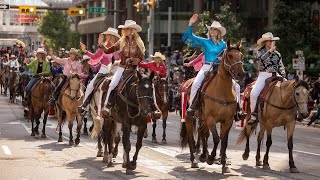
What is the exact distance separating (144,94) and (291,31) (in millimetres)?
30780

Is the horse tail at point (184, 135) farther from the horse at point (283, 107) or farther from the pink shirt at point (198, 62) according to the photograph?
the horse at point (283, 107)

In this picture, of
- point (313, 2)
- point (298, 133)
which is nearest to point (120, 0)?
point (313, 2)

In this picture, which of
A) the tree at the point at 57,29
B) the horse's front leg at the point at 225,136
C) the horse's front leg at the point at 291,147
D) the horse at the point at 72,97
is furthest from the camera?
the tree at the point at 57,29

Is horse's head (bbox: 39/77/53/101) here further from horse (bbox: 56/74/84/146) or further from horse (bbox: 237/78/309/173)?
horse (bbox: 237/78/309/173)

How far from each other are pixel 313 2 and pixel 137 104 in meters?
40.0

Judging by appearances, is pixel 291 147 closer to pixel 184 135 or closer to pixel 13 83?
pixel 184 135

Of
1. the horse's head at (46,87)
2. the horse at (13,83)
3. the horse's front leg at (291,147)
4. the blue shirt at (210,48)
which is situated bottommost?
the horse at (13,83)

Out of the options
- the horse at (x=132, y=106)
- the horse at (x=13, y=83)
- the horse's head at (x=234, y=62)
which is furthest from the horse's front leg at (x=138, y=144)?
the horse at (x=13, y=83)

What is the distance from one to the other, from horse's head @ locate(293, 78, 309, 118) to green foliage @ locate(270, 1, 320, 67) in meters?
28.1

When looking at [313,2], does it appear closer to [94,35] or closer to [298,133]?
[298,133]

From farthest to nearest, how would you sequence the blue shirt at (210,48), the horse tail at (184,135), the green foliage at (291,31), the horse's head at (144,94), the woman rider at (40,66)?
1. the green foliage at (291,31)
2. the woman rider at (40,66)
3. the horse tail at (184,135)
4. the blue shirt at (210,48)
5. the horse's head at (144,94)

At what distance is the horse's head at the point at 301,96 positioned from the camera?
16.4 metres

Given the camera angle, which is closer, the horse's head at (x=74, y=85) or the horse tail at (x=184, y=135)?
the horse tail at (x=184, y=135)

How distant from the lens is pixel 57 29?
10169 cm
